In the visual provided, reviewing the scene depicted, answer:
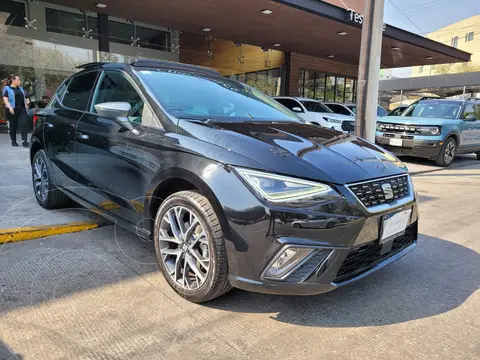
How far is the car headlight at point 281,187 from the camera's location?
7.11ft

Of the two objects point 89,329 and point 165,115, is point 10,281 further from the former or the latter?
point 165,115

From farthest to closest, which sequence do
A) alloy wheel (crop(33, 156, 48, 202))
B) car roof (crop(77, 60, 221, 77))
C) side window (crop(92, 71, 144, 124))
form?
1. alloy wheel (crop(33, 156, 48, 202))
2. car roof (crop(77, 60, 221, 77))
3. side window (crop(92, 71, 144, 124))

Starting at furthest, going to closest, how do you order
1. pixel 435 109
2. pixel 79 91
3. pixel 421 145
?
1. pixel 435 109
2. pixel 421 145
3. pixel 79 91

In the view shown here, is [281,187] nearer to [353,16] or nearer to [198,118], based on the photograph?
[198,118]

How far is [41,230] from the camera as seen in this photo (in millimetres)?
3723

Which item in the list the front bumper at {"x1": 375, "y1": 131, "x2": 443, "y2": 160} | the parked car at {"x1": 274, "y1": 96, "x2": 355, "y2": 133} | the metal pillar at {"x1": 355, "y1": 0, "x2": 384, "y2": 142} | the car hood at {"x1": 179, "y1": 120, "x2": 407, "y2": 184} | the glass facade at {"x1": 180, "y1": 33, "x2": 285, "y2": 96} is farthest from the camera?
the glass facade at {"x1": 180, "y1": 33, "x2": 285, "y2": 96}

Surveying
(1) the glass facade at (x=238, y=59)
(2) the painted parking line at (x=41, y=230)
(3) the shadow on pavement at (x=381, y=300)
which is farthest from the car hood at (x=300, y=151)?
(1) the glass facade at (x=238, y=59)

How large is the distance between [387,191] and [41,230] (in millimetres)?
3229

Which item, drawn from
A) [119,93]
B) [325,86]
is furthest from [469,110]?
[325,86]

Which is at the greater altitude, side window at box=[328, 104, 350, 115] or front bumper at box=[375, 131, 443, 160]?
side window at box=[328, 104, 350, 115]

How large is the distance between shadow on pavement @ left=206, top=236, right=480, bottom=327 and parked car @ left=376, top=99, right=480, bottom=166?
6.62 m

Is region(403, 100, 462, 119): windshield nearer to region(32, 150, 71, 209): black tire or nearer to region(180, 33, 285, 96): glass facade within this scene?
region(180, 33, 285, 96): glass facade

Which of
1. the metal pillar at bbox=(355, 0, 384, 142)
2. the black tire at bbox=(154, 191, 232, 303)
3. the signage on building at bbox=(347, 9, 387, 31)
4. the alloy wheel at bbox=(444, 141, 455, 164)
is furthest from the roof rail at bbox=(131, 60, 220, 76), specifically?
the signage on building at bbox=(347, 9, 387, 31)

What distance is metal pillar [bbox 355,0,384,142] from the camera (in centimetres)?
677
